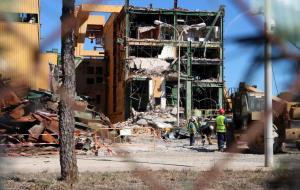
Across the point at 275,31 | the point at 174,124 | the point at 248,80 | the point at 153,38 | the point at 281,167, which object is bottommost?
the point at 174,124

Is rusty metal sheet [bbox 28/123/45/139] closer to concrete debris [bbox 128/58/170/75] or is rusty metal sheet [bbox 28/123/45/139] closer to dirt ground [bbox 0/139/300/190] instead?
dirt ground [bbox 0/139/300/190]

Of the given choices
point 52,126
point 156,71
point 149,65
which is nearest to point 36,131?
point 52,126

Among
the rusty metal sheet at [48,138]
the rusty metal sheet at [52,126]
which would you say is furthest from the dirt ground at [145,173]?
the rusty metal sheet at [52,126]

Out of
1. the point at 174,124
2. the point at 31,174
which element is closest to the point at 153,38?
the point at 174,124

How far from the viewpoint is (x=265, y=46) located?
1393 millimetres

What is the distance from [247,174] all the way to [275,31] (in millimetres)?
10538

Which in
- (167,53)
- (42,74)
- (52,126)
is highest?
(167,53)

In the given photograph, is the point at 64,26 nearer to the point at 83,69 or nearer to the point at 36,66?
the point at 36,66

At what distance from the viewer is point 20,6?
141 centimetres

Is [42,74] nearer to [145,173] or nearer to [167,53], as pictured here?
[145,173]

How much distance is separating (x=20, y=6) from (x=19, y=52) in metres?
0.13

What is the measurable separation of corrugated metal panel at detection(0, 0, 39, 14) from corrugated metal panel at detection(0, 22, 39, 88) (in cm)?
4

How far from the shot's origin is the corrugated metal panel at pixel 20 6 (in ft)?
4.42

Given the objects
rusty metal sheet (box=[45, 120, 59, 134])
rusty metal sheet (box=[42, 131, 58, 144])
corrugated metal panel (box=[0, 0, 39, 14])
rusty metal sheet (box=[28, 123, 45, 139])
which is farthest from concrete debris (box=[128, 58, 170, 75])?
corrugated metal panel (box=[0, 0, 39, 14])
